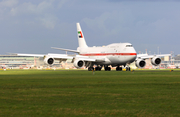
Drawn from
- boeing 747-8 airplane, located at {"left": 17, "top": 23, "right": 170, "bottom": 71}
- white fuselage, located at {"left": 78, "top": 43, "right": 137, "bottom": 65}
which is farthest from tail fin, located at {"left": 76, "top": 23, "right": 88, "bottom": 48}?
boeing 747-8 airplane, located at {"left": 17, "top": 23, "right": 170, "bottom": 71}

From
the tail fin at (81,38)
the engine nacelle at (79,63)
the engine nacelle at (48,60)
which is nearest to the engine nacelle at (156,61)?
the engine nacelle at (79,63)

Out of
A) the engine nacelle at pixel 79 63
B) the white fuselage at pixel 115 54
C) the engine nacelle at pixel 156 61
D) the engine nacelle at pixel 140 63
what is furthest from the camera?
the engine nacelle at pixel 140 63

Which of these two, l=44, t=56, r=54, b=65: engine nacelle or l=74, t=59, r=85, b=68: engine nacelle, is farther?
l=44, t=56, r=54, b=65: engine nacelle

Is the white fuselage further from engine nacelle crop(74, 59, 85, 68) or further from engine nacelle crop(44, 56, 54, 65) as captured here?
engine nacelle crop(44, 56, 54, 65)

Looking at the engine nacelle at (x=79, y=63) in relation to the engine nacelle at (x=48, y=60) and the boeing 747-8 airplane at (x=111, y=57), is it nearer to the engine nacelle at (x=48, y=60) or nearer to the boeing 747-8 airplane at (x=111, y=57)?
the boeing 747-8 airplane at (x=111, y=57)

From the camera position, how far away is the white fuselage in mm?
69750

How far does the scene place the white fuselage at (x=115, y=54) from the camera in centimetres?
6975

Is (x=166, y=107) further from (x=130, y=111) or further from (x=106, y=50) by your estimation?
(x=106, y=50)

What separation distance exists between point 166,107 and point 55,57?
59.1 meters

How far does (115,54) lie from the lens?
2849 inches

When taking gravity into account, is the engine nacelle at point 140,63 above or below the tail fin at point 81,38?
below

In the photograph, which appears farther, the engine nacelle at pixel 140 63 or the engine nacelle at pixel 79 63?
the engine nacelle at pixel 140 63

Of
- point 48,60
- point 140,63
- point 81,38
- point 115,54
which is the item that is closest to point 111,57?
point 115,54

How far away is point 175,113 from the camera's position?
13594 mm
